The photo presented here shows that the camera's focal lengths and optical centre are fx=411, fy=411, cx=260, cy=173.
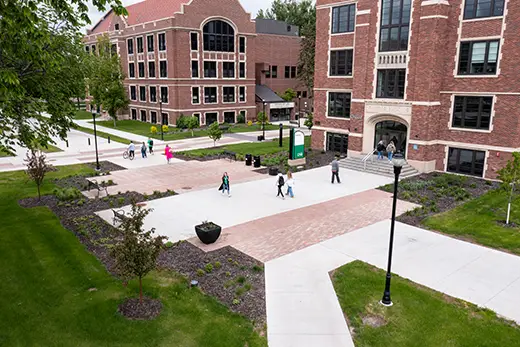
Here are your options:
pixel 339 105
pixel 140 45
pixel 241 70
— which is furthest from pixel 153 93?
pixel 339 105

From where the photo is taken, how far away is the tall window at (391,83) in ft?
88.2

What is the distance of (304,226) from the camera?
56.3 ft

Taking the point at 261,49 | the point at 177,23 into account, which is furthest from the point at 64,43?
the point at 261,49

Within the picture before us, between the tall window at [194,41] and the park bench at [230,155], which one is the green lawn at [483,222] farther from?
the tall window at [194,41]

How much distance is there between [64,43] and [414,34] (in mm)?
20210

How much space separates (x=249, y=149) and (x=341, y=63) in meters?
10.3

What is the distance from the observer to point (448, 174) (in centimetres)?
2616

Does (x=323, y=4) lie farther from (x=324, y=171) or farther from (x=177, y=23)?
(x=177, y=23)

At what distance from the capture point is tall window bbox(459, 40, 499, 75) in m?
23.9

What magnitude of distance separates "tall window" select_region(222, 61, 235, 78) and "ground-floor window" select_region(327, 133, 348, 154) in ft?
77.2

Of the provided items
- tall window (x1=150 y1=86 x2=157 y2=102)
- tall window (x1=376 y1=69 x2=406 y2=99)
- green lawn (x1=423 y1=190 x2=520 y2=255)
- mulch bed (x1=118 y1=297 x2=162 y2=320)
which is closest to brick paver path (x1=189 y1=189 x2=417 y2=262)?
green lawn (x1=423 y1=190 x2=520 y2=255)

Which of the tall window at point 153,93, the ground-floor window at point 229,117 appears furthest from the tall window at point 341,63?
the tall window at point 153,93

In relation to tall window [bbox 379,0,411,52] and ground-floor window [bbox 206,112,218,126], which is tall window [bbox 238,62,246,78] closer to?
ground-floor window [bbox 206,112,218,126]

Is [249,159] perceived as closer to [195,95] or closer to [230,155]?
[230,155]
